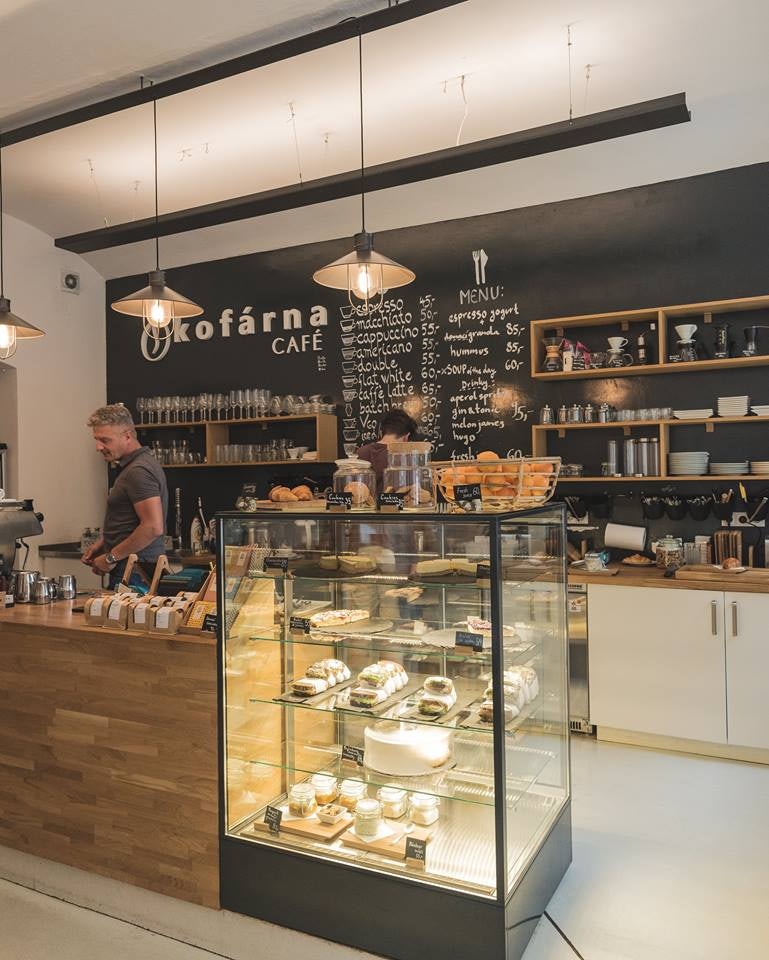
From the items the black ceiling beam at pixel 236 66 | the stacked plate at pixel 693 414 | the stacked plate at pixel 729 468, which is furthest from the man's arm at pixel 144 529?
the stacked plate at pixel 729 468

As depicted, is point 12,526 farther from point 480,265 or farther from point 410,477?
point 480,265

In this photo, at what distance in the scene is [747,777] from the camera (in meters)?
3.72

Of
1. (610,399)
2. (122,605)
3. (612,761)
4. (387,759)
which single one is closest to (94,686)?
(122,605)

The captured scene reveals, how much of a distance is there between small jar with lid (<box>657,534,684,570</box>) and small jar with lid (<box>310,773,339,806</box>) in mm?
2511

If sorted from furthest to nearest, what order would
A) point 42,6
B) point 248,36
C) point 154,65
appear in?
point 154,65, point 248,36, point 42,6

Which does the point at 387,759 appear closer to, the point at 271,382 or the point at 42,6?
the point at 42,6

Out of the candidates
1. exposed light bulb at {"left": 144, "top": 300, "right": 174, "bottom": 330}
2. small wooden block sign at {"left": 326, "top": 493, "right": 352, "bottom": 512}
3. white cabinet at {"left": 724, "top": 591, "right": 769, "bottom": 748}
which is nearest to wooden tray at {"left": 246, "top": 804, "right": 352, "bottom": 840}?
small wooden block sign at {"left": 326, "top": 493, "right": 352, "bottom": 512}

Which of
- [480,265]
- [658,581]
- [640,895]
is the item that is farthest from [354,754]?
[480,265]

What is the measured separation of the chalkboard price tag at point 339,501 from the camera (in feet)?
7.99

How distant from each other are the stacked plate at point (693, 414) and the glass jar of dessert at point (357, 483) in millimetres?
2580

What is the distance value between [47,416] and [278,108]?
326 cm

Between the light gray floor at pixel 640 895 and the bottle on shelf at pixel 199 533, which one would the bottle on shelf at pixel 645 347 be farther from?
the bottle on shelf at pixel 199 533

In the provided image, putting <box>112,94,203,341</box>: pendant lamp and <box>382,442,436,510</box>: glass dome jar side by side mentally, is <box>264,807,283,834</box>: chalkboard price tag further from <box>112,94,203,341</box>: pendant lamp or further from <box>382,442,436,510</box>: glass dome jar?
<box>112,94,203,341</box>: pendant lamp

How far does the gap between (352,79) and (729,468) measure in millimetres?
2853
